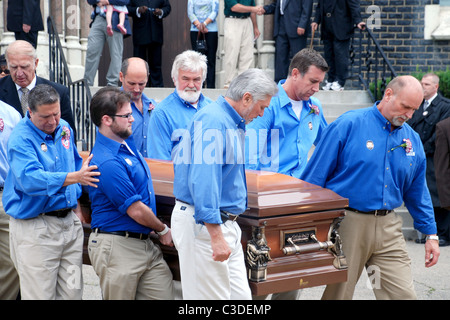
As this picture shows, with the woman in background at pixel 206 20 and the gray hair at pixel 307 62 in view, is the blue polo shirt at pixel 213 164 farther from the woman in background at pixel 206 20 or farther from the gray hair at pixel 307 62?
the woman in background at pixel 206 20

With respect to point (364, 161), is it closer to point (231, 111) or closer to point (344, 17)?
point (231, 111)

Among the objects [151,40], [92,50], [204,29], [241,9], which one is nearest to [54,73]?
[92,50]

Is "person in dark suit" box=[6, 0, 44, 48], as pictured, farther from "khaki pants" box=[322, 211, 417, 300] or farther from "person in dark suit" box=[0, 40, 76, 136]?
"khaki pants" box=[322, 211, 417, 300]

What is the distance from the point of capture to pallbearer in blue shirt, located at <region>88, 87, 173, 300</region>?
384cm

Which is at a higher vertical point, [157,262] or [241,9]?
[241,9]

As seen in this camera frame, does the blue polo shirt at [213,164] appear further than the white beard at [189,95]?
No

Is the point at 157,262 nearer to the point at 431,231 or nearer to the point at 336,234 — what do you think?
the point at 336,234

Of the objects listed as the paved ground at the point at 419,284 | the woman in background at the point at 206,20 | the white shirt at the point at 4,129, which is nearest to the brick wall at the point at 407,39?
the woman in background at the point at 206,20

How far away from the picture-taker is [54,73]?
9.08 meters

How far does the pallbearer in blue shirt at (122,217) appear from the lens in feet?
12.6

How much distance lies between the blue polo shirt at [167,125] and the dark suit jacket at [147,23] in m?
4.51

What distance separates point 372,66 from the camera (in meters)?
11.1
